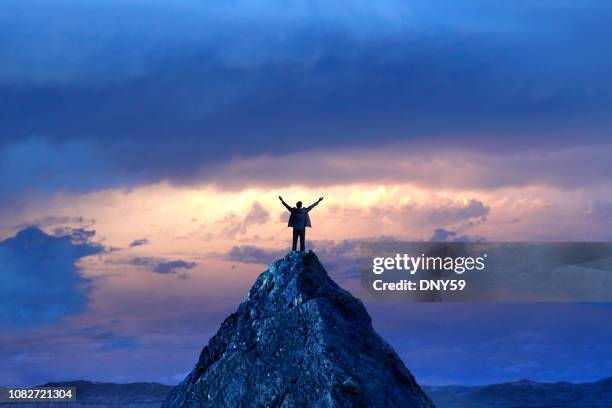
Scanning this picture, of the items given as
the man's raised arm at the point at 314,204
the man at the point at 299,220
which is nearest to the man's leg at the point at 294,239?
the man at the point at 299,220

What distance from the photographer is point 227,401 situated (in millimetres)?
32562

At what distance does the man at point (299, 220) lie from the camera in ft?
115

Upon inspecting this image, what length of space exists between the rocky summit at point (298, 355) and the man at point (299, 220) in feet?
2.28

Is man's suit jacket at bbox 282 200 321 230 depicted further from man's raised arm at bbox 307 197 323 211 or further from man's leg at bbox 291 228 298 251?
man's leg at bbox 291 228 298 251

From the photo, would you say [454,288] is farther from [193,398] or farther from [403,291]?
[193,398]

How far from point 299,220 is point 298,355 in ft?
19.9

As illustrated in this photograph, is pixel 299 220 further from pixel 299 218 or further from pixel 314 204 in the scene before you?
pixel 314 204

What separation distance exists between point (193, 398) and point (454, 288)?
57.8 ft

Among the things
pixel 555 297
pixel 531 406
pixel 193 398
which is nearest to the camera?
pixel 193 398

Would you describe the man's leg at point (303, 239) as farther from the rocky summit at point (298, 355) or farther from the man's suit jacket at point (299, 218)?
the rocky summit at point (298, 355)

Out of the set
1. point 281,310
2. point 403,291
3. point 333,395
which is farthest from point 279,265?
point 403,291

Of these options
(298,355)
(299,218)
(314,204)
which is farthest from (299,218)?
(298,355)

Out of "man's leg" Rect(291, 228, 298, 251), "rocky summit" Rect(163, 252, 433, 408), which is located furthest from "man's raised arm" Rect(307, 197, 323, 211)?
"rocky summit" Rect(163, 252, 433, 408)

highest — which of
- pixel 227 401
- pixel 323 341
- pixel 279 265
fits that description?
pixel 279 265
